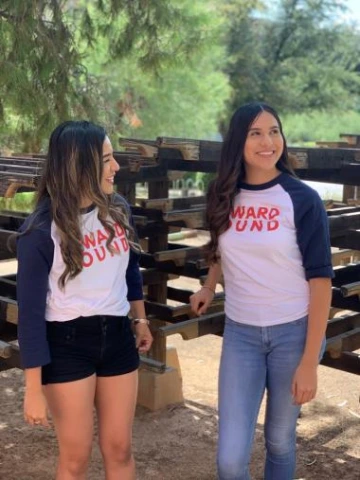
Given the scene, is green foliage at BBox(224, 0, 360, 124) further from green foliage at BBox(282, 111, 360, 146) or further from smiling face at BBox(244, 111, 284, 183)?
smiling face at BBox(244, 111, 284, 183)

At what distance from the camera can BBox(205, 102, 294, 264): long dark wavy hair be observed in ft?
8.23

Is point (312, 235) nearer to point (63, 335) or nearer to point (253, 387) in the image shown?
point (253, 387)

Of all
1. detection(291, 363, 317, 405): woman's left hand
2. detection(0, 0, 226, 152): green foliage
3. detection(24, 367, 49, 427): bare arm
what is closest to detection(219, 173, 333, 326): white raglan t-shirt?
detection(291, 363, 317, 405): woman's left hand

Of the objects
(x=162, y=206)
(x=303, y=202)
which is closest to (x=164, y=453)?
(x=162, y=206)

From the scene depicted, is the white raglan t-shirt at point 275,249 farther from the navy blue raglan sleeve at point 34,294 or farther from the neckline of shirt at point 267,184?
the navy blue raglan sleeve at point 34,294

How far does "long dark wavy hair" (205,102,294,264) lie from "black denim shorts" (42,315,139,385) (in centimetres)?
49

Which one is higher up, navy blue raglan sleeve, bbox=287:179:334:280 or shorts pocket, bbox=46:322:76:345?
navy blue raglan sleeve, bbox=287:179:334:280

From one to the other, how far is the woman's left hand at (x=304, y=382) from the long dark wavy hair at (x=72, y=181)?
758 millimetres

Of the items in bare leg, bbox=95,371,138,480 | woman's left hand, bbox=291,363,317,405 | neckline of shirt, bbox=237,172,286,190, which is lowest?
bare leg, bbox=95,371,138,480

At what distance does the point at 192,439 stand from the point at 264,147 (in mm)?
2571

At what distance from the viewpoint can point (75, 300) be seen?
2.35 meters

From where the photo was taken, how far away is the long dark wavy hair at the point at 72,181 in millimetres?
2301

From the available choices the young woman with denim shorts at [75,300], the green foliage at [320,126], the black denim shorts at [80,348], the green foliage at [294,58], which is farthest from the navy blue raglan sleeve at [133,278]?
the green foliage at [320,126]

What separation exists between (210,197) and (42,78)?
11.3 feet
